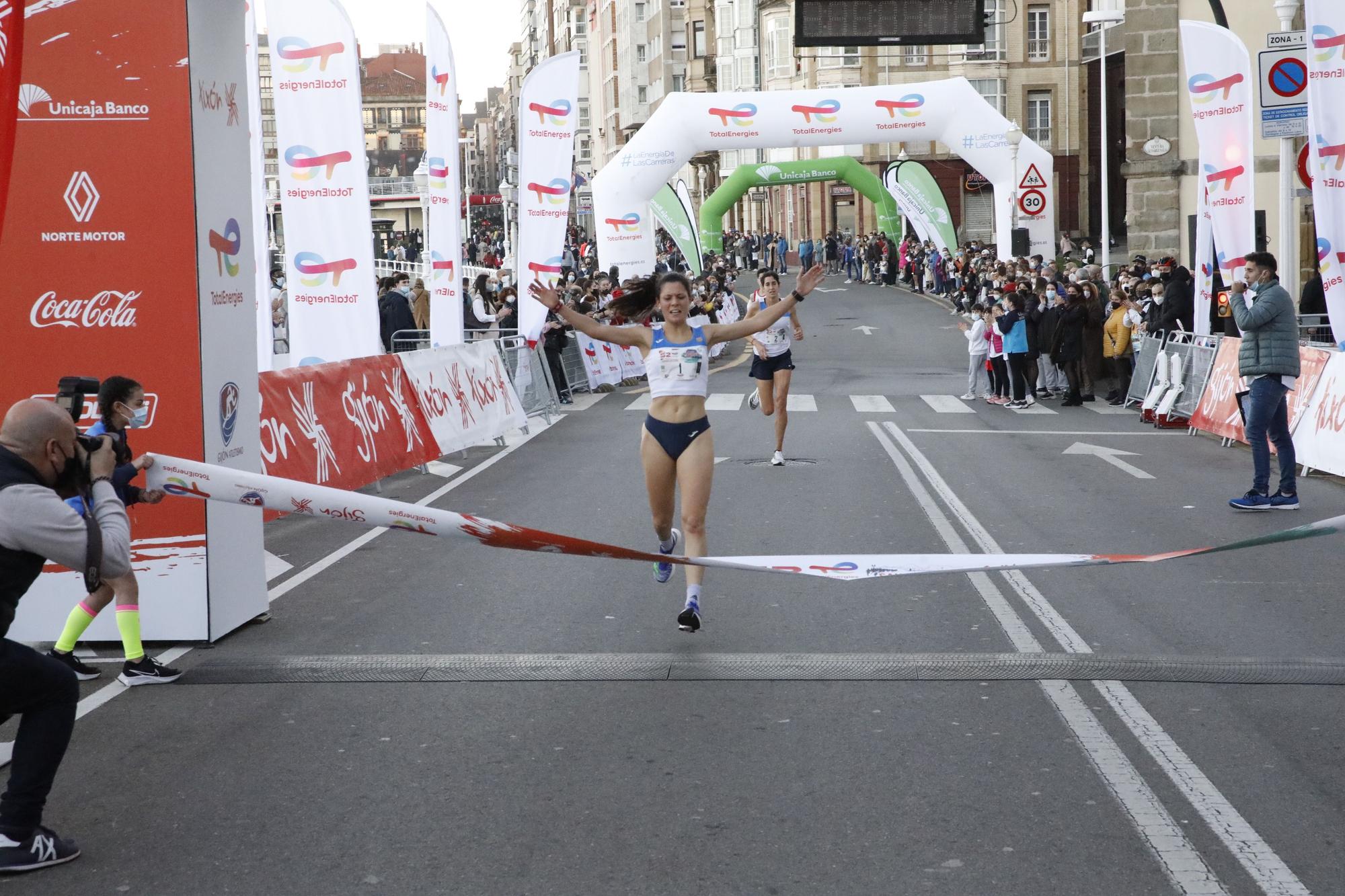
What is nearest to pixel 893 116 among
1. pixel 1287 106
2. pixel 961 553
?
pixel 1287 106

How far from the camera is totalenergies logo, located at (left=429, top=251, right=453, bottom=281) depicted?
21.0 m

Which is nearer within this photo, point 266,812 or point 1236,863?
point 1236,863

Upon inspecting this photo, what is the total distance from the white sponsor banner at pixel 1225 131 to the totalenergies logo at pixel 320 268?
1055 centimetres

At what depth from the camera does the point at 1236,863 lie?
4.68 m

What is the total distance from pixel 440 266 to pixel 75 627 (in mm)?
14481

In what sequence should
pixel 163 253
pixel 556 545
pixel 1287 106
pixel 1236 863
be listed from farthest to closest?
pixel 1287 106
pixel 163 253
pixel 556 545
pixel 1236 863

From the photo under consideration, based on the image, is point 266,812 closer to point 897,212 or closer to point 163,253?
point 163,253

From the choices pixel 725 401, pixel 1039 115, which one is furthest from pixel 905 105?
pixel 1039 115

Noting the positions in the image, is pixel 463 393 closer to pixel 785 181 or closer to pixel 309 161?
pixel 309 161

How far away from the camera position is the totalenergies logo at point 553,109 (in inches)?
955

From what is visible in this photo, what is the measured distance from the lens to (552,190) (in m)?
24.4

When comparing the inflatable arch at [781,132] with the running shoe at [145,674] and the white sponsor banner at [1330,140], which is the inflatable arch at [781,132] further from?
the running shoe at [145,674]

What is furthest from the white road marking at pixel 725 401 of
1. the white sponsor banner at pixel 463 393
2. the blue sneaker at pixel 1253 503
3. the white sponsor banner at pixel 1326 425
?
the blue sneaker at pixel 1253 503

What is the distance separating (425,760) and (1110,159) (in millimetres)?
71340
